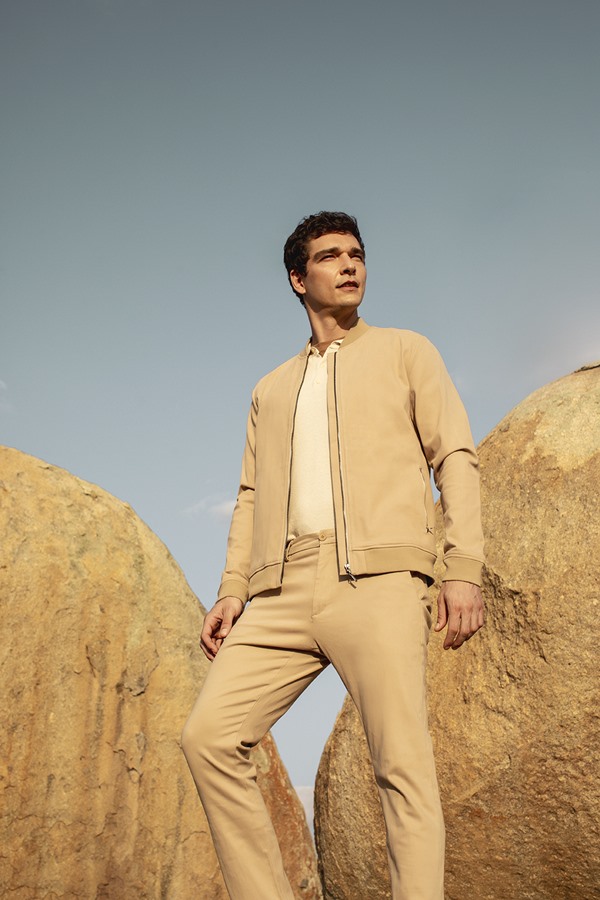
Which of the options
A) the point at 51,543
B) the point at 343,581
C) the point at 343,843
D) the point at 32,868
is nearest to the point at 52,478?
the point at 51,543

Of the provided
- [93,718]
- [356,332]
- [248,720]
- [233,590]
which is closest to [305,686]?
[248,720]

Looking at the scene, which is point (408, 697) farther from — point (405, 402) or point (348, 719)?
point (348, 719)

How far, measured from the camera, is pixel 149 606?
4676mm

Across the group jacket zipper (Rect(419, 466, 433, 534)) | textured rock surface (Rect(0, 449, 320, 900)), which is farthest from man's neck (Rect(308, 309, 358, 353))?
textured rock surface (Rect(0, 449, 320, 900))

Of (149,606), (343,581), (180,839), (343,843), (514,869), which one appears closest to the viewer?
(343,581)

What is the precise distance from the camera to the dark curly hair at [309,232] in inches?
131

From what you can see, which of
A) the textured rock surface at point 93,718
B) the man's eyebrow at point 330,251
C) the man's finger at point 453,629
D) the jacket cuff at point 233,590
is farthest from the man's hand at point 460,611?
the textured rock surface at point 93,718

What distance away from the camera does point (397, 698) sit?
8.24ft

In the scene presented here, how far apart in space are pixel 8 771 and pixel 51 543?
100cm

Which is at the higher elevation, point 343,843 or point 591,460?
point 591,460

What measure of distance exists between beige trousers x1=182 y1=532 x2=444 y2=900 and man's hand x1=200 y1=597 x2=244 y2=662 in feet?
0.71

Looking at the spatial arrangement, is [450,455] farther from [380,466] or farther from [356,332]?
[356,332]

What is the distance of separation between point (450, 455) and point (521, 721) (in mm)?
1427

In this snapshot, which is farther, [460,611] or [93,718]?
[93,718]
